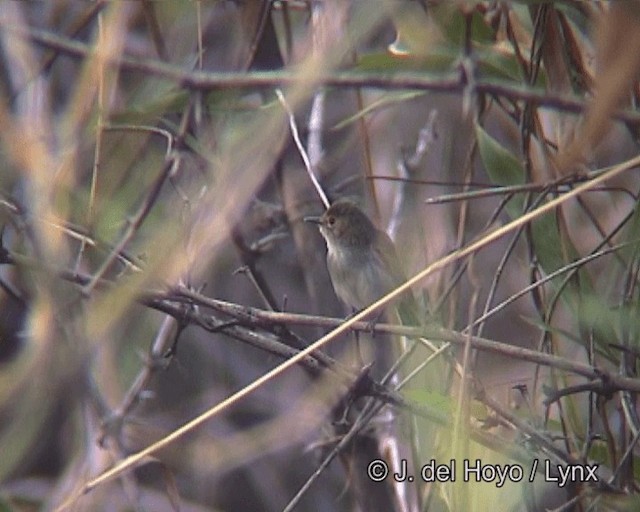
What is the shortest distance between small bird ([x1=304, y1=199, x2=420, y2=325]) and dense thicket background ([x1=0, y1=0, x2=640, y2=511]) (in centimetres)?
9

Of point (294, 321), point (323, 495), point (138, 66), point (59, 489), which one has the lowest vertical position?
point (323, 495)

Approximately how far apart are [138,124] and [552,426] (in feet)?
3.18

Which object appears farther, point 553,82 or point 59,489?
point 59,489

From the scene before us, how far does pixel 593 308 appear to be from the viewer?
190 cm

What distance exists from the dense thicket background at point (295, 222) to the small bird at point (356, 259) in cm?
9

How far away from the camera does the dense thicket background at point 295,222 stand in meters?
1.28

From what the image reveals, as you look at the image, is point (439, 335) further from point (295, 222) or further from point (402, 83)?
point (295, 222)

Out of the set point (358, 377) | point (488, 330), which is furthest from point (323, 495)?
point (358, 377)

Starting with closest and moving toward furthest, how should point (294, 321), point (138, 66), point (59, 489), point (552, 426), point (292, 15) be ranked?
1. point (138, 66)
2. point (294, 321)
3. point (552, 426)
4. point (59, 489)
5. point (292, 15)

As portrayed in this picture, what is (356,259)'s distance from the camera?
357 centimetres

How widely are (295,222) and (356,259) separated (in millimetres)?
387

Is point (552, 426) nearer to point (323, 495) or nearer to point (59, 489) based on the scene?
point (59, 489)

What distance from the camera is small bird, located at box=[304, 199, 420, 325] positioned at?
343cm

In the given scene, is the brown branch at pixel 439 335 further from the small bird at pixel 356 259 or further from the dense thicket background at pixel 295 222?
the small bird at pixel 356 259
